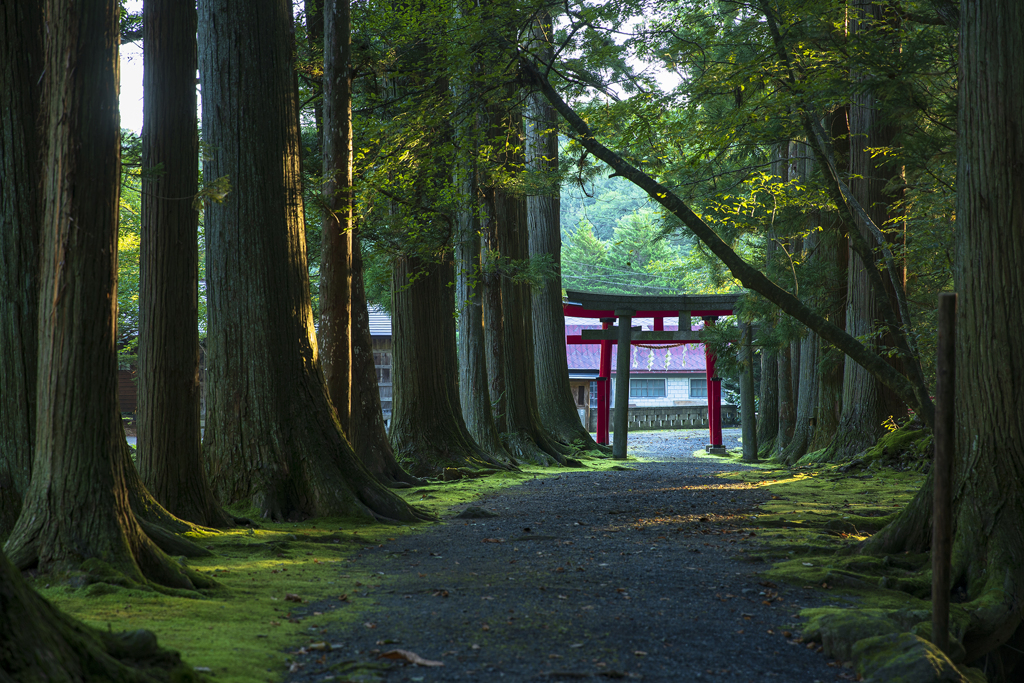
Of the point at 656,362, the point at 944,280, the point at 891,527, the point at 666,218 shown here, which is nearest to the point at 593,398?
the point at 656,362

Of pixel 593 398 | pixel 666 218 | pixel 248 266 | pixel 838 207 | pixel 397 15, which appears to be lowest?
pixel 593 398

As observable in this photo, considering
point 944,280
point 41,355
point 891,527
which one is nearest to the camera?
point 41,355

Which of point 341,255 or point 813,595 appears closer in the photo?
point 813,595

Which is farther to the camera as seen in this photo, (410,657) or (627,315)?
(627,315)

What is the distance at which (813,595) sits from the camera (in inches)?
163

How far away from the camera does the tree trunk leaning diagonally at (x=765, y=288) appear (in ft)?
19.0

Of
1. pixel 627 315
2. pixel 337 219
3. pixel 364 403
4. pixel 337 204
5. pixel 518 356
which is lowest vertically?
pixel 364 403

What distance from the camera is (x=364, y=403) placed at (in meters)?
8.29

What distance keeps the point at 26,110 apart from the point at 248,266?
2.02 meters

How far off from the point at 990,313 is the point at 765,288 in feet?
6.26

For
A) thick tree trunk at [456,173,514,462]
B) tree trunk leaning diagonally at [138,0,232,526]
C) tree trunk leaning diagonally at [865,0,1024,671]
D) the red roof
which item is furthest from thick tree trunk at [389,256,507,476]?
the red roof

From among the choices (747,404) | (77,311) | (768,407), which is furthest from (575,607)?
(768,407)

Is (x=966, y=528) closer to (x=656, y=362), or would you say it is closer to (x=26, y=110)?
(x=26, y=110)

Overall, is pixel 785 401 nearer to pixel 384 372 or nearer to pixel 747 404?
pixel 747 404
